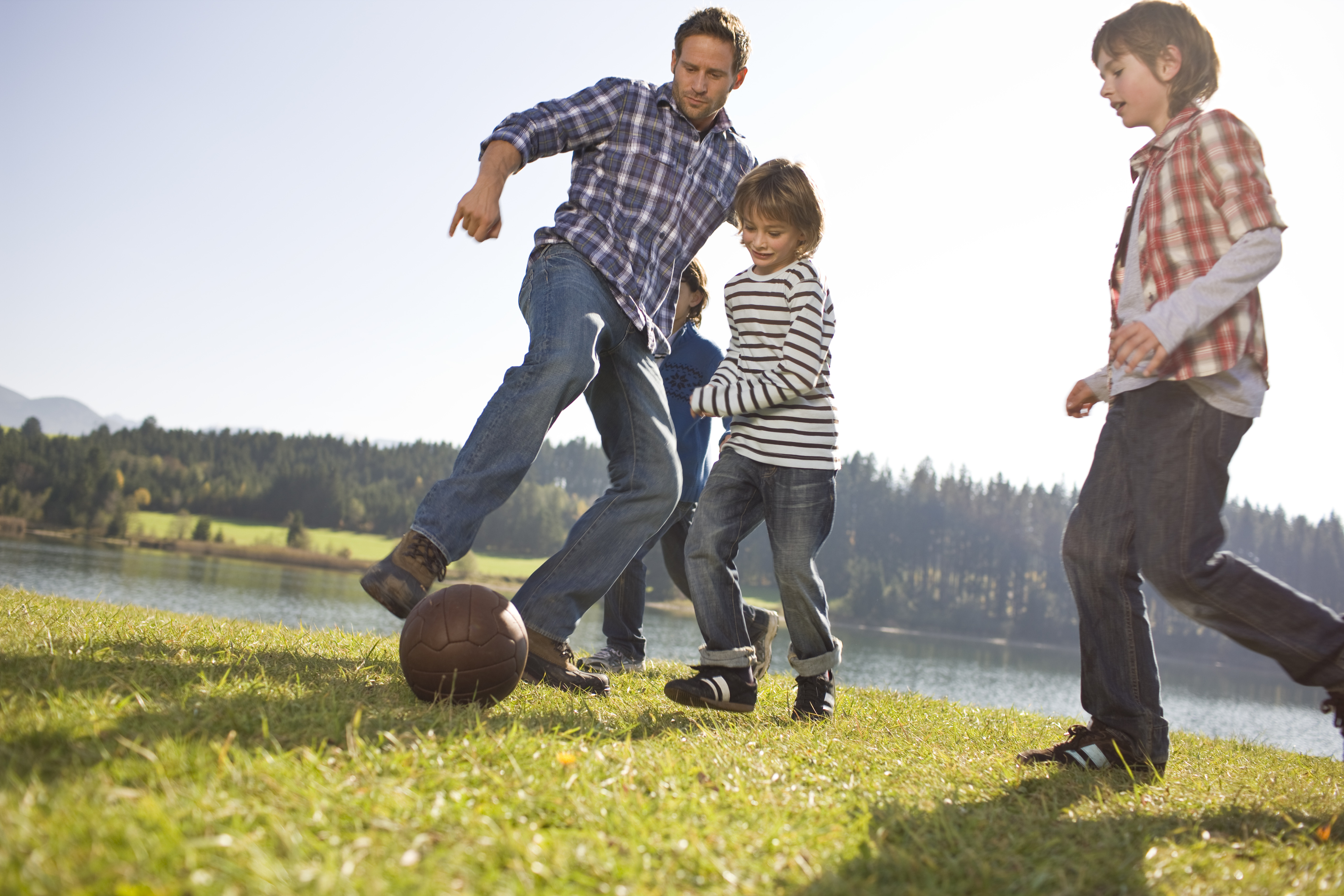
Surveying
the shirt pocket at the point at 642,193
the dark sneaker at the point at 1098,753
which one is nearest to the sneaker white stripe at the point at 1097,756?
the dark sneaker at the point at 1098,753

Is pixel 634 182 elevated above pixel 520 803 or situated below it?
above

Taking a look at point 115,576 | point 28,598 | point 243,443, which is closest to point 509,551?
point 243,443

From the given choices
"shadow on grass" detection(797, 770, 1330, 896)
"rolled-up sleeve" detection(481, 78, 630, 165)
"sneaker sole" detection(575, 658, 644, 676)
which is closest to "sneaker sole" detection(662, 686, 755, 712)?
"shadow on grass" detection(797, 770, 1330, 896)

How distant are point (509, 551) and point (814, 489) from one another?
9916cm

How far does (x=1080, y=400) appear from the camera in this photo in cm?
377

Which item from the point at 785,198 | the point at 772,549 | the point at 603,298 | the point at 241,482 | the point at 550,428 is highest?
the point at 785,198

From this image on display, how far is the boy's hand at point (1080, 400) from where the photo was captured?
12.3 ft

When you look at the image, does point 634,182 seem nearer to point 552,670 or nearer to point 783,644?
point 552,670

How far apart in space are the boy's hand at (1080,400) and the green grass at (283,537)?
78.7 m

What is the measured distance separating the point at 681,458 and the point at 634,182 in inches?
94.7

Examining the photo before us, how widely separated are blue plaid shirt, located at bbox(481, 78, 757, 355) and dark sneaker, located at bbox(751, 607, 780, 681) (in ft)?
6.11

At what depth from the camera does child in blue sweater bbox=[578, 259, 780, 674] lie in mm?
6352

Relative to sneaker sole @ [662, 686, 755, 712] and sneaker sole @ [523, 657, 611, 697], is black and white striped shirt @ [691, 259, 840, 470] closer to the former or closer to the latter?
sneaker sole @ [662, 686, 755, 712]

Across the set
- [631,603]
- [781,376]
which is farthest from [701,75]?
[631,603]
